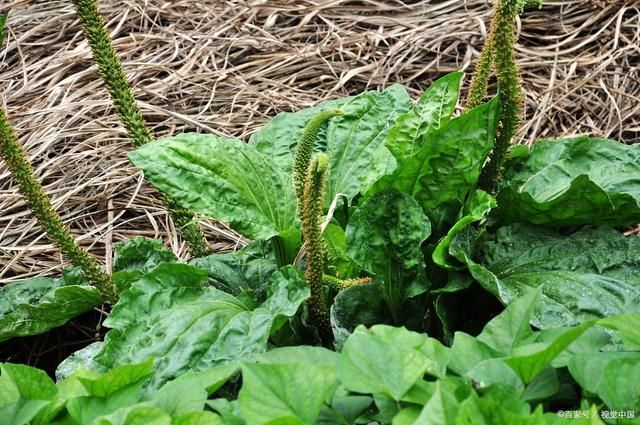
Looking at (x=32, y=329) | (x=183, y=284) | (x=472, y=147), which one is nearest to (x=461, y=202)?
(x=472, y=147)

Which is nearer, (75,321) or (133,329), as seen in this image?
(133,329)

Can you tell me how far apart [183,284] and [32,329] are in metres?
0.66

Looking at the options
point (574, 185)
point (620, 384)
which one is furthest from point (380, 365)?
point (574, 185)

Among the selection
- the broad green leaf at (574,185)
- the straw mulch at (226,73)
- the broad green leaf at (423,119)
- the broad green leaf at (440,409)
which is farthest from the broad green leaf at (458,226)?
the straw mulch at (226,73)

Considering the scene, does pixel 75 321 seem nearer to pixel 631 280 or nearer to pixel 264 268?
pixel 264 268

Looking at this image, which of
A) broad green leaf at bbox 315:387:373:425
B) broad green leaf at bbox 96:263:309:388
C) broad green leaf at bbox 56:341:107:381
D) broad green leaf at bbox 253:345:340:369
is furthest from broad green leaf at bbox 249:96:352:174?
broad green leaf at bbox 315:387:373:425

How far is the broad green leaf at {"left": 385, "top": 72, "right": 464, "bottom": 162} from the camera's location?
260cm

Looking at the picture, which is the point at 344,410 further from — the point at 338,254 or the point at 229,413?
the point at 338,254

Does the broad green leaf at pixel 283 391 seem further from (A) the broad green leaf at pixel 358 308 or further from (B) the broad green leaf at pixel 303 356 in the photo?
(A) the broad green leaf at pixel 358 308

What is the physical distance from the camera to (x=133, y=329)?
223cm

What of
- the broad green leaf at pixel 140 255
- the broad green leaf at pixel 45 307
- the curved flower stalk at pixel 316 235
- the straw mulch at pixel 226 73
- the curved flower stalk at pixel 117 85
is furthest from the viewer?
the straw mulch at pixel 226 73

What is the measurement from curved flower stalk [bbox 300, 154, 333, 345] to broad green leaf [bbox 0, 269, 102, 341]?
74 centimetres

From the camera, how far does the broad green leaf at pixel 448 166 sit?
7.84ft

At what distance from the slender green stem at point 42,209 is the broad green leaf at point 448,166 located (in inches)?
34.4
